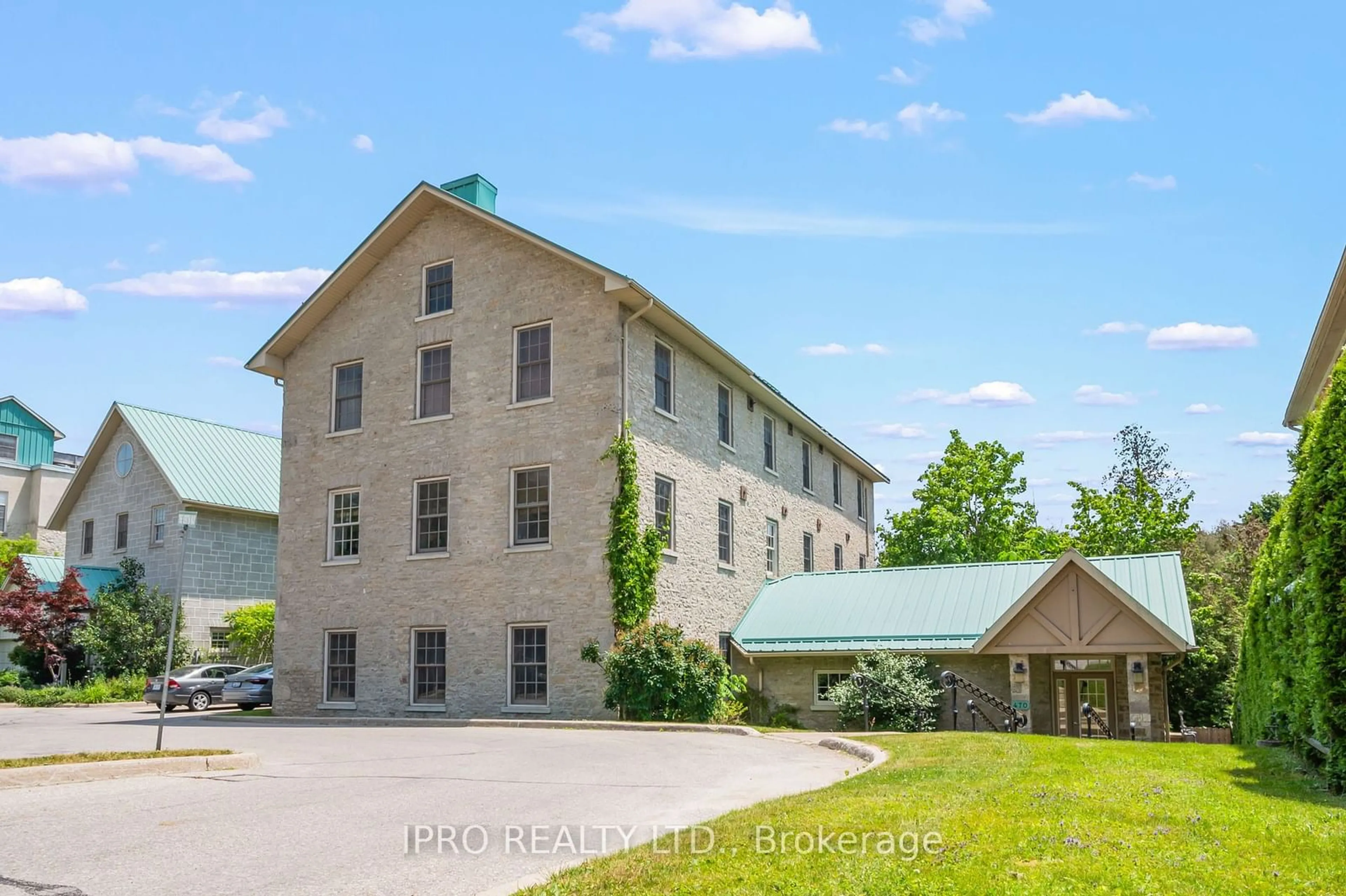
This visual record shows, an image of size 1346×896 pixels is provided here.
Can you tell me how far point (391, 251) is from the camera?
29047mm

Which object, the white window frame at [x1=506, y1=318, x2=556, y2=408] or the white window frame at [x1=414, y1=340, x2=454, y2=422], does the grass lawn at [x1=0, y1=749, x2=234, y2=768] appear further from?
the white window frame at [x1=414, y1=340, x2=454, y2=422]

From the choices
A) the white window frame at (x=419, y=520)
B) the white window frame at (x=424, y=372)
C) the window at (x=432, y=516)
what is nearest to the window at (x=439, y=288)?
the white window frame at (x=424, y=372)

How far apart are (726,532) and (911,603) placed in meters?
5.18

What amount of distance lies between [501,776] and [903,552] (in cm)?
3765

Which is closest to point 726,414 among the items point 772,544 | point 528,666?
point 772,544

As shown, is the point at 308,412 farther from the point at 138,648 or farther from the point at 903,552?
the point at 903,552

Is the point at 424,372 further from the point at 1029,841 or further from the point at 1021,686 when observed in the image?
the point at 1029,841

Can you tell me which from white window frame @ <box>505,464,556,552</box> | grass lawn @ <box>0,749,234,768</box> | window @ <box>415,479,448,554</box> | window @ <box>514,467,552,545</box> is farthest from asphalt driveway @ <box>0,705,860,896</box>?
window @ <box>415,479,448,554</box>

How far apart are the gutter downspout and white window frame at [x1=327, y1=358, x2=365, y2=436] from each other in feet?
25.4

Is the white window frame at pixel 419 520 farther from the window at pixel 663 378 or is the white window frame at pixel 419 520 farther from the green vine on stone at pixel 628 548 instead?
the window at pixel 663 378

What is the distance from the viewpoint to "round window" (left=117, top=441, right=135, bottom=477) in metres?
40.9

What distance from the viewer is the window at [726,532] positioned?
96.8 ft

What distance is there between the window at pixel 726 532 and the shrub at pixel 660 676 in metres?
5.81

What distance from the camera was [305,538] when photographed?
29078mm
